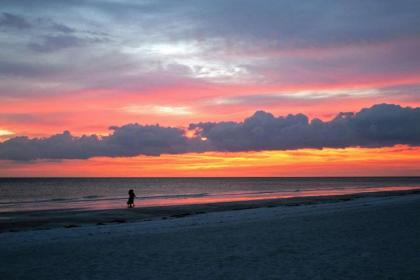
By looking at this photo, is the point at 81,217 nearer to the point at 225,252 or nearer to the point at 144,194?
the point at 225,252

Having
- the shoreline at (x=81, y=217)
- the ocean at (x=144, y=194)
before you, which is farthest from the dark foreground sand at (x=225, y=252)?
the ocean at (x=144, y=194)

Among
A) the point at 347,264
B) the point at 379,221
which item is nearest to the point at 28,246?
the point at 347,264

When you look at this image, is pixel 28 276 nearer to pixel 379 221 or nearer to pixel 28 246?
pixel 28 246

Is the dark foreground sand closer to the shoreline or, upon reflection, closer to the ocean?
the shoreline

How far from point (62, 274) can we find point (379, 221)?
15.2 metres

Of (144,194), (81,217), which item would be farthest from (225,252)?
(144,194)

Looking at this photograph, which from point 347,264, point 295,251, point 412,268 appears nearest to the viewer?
point 412,268

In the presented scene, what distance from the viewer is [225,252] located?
13.1 meters

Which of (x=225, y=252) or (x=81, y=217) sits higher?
(x=225, y=252)

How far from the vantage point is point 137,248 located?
14336 millimetres

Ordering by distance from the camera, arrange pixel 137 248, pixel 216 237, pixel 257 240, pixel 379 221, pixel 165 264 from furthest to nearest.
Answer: pixel 379 221 < pixel 216 237 < pixel 257 240 < pixel 137 248 < pixel 165 264

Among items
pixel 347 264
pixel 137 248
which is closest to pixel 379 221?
pixel 347 264

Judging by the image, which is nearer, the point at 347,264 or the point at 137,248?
the point at 347,264

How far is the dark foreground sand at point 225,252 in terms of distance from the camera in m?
10.3
